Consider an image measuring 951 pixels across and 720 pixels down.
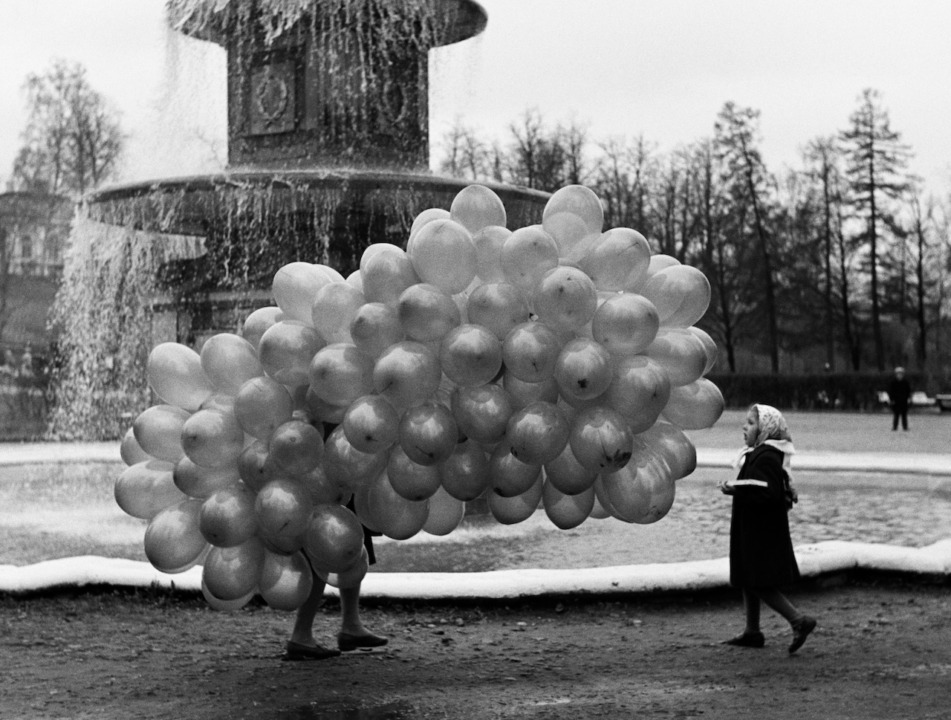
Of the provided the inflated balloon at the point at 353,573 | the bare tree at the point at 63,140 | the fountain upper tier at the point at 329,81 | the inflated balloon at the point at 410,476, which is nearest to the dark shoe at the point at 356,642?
the inflated balloon at the point at 353,573

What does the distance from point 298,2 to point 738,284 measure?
32549 millimetres

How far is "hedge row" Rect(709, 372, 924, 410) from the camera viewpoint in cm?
3934

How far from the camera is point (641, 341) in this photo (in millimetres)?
4430

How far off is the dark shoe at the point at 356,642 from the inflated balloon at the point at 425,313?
1.92 metres

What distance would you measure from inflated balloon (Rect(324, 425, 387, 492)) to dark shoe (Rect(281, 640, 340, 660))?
1326 mm

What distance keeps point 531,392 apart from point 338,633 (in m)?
1.99

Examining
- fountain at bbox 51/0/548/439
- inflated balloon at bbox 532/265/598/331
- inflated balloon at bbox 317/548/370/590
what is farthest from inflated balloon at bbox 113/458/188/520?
fountain at bbox 51/0/548/439

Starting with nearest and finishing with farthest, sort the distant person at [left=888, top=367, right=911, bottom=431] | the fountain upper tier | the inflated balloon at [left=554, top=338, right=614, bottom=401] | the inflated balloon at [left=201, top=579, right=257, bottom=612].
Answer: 1. the inflated balloon at [left=554, top=338, right=614, bottom=401]
2. the inflated balloon at [left=201, top=579, right=257, bottom=612]
3. the fountain upper tier
4. the distant person at [left=888, top=367, right=911, bottom=431]

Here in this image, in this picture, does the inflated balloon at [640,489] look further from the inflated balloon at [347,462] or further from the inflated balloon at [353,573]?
the inflated balloon at [353,573]

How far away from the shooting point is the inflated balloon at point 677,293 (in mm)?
4684

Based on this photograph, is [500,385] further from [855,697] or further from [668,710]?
[855,697]

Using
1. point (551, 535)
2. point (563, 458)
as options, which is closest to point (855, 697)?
point (563, 458)

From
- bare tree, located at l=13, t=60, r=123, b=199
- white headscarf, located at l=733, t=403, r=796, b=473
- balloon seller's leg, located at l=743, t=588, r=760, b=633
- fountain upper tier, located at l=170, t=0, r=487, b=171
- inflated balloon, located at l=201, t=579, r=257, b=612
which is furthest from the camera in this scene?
bare tree, located at l=13, t=60, r=123, b=199

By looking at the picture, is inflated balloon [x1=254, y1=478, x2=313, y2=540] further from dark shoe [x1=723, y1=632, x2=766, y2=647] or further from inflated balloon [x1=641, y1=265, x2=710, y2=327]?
→ dark shoe [x1=723, y1=632, x2=766, y2=647]
